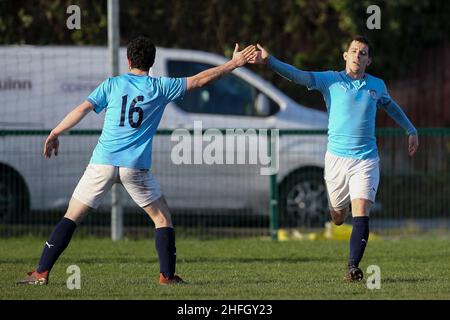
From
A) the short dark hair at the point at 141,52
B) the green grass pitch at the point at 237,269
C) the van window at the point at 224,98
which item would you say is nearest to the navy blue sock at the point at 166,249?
the green grass pitch at the point at 237,269

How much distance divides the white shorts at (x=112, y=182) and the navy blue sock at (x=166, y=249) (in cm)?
28

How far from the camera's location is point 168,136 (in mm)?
15672

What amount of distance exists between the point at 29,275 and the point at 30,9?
10.6 metres

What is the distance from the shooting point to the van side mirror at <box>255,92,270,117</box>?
54.8 feet

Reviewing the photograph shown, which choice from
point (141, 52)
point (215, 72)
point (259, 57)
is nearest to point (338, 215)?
point (259, 57)

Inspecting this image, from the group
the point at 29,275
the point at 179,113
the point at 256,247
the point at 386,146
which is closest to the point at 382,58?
the point at 386,146

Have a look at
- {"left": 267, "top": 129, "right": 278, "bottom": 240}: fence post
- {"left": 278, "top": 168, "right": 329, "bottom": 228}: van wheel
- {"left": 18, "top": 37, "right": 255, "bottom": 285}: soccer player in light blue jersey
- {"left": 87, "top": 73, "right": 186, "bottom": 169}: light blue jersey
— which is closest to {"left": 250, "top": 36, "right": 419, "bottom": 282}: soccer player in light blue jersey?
{"left": 18, "top": 37, "right": 255, "bottom": 285}: soccer player in light blue jersey

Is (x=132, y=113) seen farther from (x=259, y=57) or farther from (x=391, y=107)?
(x=391, y=107)

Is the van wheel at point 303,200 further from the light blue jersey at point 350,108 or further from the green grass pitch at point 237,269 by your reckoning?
the light blue jersey at point 350,108

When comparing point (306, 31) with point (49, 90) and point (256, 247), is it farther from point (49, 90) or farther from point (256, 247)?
point (256, 247)

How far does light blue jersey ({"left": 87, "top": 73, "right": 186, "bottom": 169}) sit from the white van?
565 cm

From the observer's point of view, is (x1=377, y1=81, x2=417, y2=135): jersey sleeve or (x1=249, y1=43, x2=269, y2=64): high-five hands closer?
(x1=249, y1=43, x2=269, y2=64): high-five hands

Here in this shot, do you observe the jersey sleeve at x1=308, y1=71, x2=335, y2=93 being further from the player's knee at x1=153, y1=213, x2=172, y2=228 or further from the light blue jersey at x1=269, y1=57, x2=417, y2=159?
the player's knee at x1=153, y1=213, x2=172, y2=228

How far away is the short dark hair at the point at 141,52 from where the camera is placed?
387 inches
